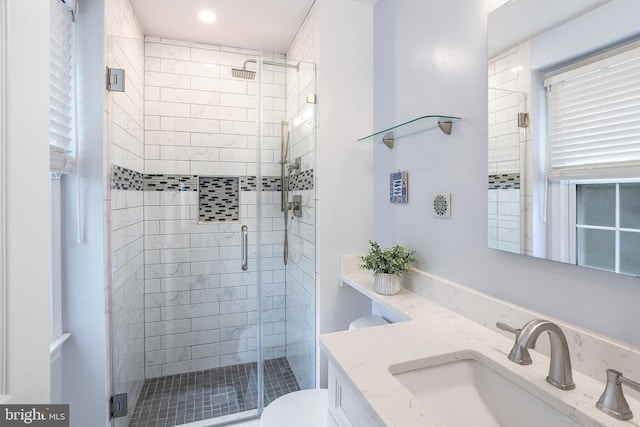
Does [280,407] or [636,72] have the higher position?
[636,72]

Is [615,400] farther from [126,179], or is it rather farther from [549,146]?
[126,179]

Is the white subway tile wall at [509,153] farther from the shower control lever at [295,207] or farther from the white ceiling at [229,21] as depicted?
the white ceiling at [229,21]

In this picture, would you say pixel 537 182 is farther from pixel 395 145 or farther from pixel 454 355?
pixel 395 145

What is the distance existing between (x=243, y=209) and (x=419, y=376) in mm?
1593

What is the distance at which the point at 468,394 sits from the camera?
945 mm

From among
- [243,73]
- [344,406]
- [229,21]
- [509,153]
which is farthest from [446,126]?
[229,21]

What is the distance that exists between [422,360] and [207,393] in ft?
5.66

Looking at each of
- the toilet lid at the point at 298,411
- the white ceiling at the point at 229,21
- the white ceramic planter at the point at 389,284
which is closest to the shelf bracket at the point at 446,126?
the white ceramic planter at the point at 389,284

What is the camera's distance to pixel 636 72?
2.44ft

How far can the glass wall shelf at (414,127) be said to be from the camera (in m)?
1.35

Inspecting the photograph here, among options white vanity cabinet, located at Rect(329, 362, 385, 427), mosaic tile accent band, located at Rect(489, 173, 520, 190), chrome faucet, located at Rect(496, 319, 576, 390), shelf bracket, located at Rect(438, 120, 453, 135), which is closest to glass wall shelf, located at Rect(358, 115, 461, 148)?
shelf bracket, located at Rect(438, 120, 453, 135)

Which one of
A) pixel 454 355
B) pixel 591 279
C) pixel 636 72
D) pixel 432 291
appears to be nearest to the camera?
pixel 636 72

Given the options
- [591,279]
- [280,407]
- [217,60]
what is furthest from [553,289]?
[217,60]

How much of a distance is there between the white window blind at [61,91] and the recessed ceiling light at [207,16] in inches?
31.6
